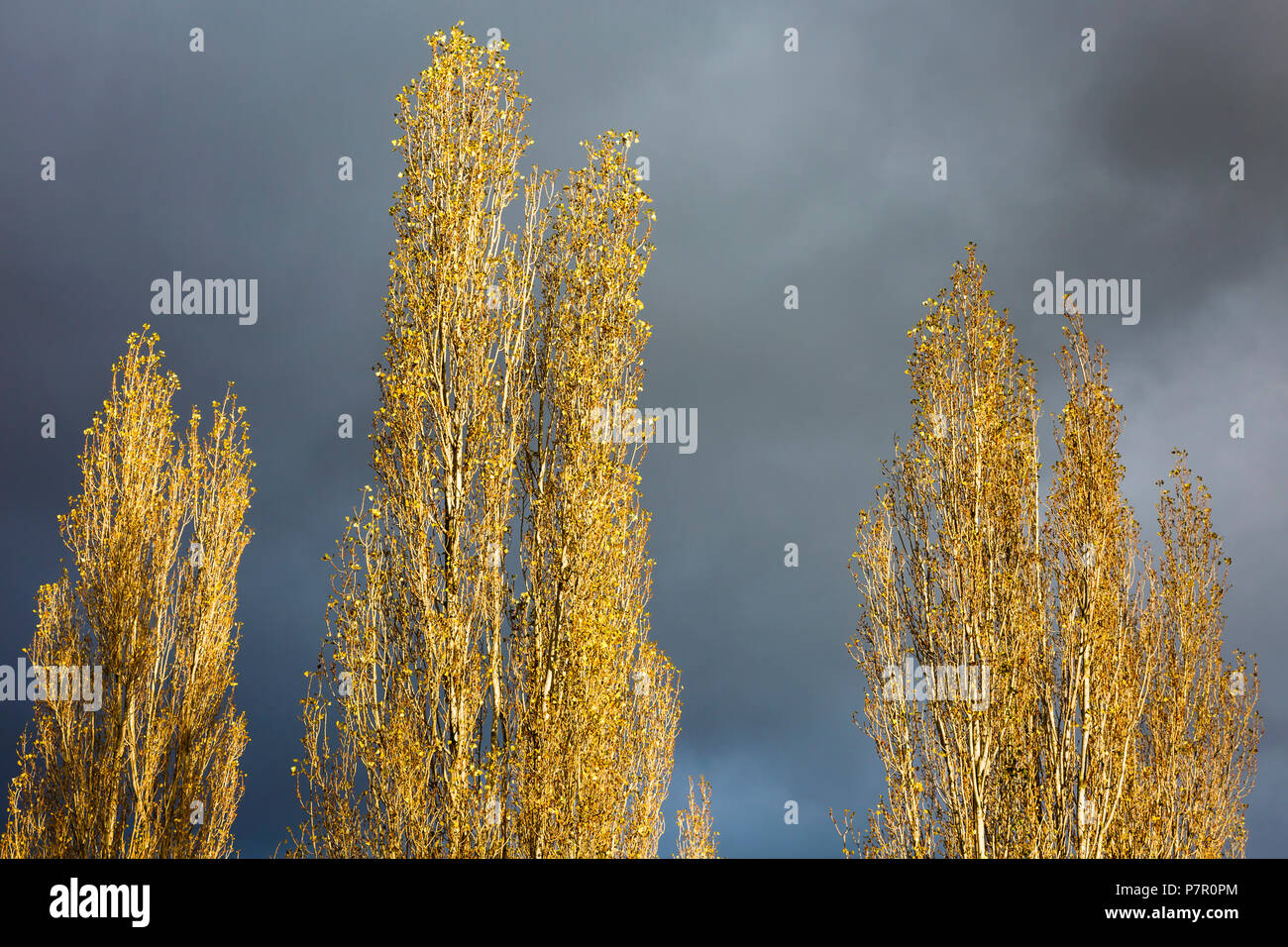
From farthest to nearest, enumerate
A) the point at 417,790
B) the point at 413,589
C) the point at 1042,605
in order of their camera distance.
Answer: the point at 1042,605
the point at 413,589
the point at 417,790

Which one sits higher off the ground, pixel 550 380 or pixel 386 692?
pixel 550 380

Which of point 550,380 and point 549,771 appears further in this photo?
point 550,380

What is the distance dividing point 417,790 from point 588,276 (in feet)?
20.0

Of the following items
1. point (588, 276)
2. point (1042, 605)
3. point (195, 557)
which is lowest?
point (1042, 605)

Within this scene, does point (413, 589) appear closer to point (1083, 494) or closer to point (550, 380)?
point (550, 380)

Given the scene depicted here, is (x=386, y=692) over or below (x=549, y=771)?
over

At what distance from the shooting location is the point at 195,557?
45.8 ft

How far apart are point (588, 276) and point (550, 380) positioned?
54.2 inches
